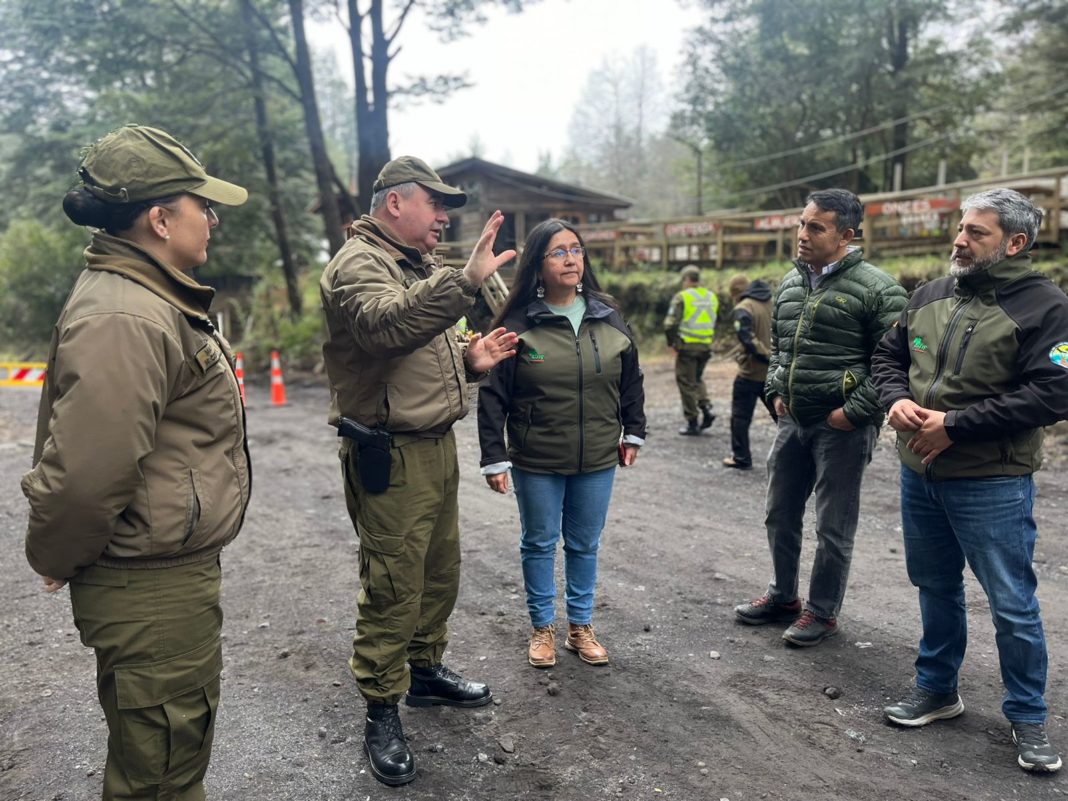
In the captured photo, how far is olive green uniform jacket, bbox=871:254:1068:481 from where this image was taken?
288 centimetres

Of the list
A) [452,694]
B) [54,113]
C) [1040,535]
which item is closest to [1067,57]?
[1040,535]

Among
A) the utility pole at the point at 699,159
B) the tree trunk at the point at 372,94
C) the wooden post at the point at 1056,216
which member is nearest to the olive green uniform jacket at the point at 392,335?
the wooden post at the point at 1056,216

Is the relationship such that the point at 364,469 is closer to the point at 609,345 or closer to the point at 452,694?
the point at 452,694

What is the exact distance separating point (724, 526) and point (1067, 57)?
78.0 ft

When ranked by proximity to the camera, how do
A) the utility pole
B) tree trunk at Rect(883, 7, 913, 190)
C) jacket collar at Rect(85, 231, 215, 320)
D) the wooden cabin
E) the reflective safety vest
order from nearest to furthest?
jacket collar at Rect(85, 231, 215, 320), the reflective safety vest, tree trunk at Rect(883, 7, 913, 190), the wooden cabin, the utility pole

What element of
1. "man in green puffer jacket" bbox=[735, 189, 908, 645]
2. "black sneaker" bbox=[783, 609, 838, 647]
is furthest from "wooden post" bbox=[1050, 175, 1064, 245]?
"black sneaker" bbox=[783, 609, 838, 647]

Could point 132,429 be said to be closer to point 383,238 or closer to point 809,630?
point 383,238

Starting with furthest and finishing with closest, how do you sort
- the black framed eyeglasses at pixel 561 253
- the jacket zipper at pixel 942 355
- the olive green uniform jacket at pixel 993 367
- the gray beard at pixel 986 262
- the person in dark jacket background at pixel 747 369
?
1. the person in dark jacket background at pixel 747 369
2. the black framed eyeglasses at pixel 561 253
3. the jacket zipper at pixel 942 355
4. the gray beard at pixel 986 262
5. the olive green uniform jacket at pixel 993 367

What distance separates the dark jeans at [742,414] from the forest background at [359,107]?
27.2ft

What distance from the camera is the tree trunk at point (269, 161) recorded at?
749 inches

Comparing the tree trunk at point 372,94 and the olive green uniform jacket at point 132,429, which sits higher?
the tree trunk at point 372,94

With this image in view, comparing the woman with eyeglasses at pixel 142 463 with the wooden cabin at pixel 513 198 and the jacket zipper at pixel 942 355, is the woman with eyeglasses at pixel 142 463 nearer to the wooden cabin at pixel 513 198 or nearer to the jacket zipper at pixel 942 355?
the jacket zipper at pixel 942 355

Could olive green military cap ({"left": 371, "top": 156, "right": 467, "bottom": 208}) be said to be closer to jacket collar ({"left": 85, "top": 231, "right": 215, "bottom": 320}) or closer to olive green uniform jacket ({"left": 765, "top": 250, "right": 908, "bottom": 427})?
jacket collar ({"left": 85, "top": 231, "right": 215, "bottom": 320})

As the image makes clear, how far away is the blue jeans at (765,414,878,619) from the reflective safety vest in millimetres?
5548
